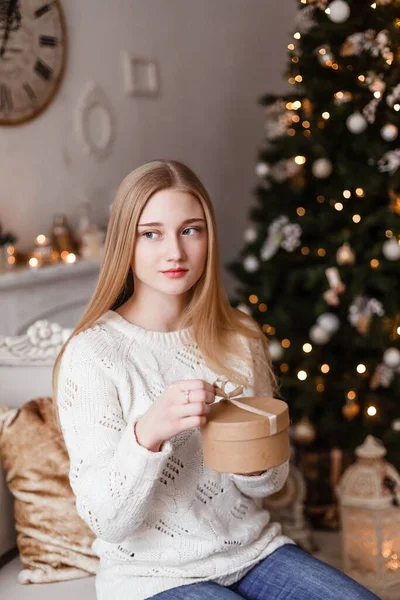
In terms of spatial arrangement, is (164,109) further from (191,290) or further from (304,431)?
(191,290)

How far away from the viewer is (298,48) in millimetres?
3049

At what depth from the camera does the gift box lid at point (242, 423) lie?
1201 mm

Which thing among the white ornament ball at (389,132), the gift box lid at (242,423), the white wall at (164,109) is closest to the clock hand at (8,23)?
the white wall at (164,109)

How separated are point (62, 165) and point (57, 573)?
6.64 ft

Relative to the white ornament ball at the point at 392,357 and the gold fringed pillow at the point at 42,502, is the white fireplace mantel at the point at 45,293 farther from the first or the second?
the white ornament ball at the point at 392,357

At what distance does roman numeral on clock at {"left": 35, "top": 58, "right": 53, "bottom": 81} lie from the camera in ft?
10.5

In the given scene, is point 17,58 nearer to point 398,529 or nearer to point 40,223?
point 40,223

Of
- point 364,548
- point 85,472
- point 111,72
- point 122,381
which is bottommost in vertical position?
point 364,548

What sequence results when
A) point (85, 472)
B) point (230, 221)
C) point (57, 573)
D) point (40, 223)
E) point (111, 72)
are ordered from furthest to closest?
point (230, 221) → point (111, 72) → point (40, 223) → point (57, 573) → point (85, 472)

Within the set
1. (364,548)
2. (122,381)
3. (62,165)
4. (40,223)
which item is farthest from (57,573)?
(62,165)

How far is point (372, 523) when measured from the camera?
250cm

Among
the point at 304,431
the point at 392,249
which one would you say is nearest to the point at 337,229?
the point at 392,249

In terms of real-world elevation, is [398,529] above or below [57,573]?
below

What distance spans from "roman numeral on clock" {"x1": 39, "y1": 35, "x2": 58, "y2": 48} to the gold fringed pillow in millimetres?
1886
